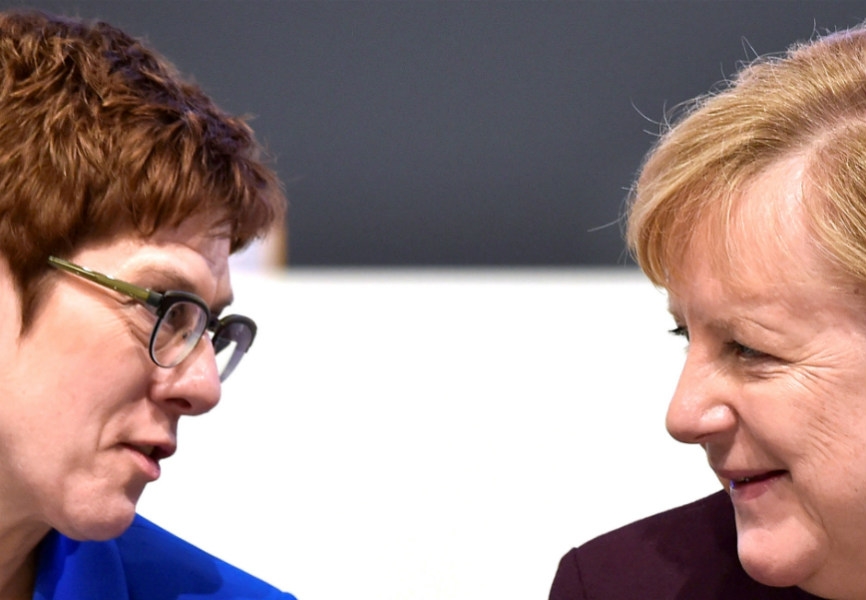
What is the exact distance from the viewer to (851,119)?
1341 mm

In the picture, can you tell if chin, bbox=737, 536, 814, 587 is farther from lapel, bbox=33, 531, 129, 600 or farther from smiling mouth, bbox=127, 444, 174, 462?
lapel, bbox=33, 531, 129, 600

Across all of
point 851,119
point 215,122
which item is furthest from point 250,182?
point 851,119

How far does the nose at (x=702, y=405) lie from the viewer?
137 cm

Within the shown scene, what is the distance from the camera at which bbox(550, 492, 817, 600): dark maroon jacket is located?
5.37 feet

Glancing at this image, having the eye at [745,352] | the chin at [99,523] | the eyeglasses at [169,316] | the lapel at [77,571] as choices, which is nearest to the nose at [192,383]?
the eyeglasses at [169,316]

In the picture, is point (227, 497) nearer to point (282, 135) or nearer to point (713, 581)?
point (713, 581)

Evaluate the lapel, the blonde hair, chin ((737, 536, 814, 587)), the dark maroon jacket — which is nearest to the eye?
the blonde hair

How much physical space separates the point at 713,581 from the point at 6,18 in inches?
49.5

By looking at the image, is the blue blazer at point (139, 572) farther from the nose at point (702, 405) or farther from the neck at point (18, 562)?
the nose at point (702, 405)

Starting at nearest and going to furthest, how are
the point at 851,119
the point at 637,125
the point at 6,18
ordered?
the point at 851,119 < the point at 6,18 < the point at 637,125

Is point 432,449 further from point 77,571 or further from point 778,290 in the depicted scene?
point 778,290

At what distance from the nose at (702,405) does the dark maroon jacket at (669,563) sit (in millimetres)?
339

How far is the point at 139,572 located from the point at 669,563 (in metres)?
0.79

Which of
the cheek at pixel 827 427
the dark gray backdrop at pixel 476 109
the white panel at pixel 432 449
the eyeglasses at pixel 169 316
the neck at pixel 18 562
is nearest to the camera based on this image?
the cheek at pixel 827 427
